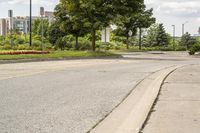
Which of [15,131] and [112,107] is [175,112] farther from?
[15,131]

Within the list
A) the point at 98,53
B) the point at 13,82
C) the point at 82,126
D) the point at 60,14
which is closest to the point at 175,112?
the point at 82,126

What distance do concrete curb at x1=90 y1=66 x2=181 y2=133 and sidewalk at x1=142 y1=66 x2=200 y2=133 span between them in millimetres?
173

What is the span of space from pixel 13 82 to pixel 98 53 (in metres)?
26.2

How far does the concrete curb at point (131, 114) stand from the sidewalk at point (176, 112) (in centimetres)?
17

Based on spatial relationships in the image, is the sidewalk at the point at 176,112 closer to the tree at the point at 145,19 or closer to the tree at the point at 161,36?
the tree at the point at 145,19

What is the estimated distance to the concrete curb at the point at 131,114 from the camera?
8.33 m

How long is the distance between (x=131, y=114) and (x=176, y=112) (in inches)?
35.3

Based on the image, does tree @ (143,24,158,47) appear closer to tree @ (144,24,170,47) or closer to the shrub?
tree @ (144,24,170,47)

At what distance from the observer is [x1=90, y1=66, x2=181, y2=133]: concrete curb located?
833 centimetres

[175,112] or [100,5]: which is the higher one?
[100,5]

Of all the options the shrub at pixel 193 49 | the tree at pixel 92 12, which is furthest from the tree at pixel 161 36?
the tree at pixel 92 12

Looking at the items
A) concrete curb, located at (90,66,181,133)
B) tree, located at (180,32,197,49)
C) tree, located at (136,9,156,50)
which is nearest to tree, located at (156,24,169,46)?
tree, located at (180,32,197,49)

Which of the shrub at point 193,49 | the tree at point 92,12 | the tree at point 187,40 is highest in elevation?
the tree at point 92,12

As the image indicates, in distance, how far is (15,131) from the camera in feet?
25.9
